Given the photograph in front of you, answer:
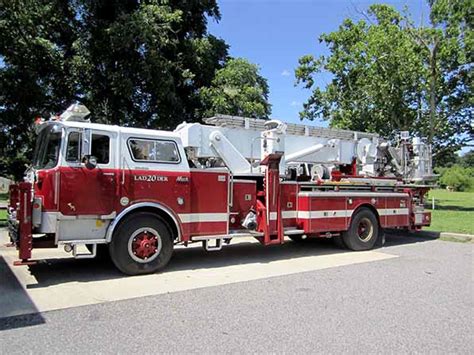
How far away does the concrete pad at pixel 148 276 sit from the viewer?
20.2 feet

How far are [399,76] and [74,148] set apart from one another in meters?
18.1

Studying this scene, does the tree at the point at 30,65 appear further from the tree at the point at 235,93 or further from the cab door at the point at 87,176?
the cab door at the point at 87,176

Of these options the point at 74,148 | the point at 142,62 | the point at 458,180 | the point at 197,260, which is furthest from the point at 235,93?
the point at 458,180

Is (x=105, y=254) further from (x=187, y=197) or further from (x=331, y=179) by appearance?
(x=331, y=179)

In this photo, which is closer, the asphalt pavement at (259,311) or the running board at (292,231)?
the asphalt pavement at (259,311)

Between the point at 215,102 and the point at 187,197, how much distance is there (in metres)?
9.28

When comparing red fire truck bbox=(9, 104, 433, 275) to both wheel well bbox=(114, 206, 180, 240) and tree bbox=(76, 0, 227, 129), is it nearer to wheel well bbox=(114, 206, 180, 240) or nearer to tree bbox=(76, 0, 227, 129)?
wheel well bbox=(114, 206, 180, 240)

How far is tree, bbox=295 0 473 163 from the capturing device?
71.3 ft

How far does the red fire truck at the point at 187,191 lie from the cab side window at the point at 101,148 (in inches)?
0.6

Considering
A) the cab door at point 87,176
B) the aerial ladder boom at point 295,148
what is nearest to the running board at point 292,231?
the aerial ladder boom at point 295,148

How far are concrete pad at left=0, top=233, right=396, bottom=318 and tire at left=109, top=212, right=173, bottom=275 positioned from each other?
7.2 inches

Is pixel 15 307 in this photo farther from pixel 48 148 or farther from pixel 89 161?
pixel 48 148

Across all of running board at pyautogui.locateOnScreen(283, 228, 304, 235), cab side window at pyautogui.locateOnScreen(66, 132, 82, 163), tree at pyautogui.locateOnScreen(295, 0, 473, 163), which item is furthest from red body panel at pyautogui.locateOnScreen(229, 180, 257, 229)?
tree at pyautogui.locateOnScreen(295, 0, 473, 163)

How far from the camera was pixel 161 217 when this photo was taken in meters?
7.61
